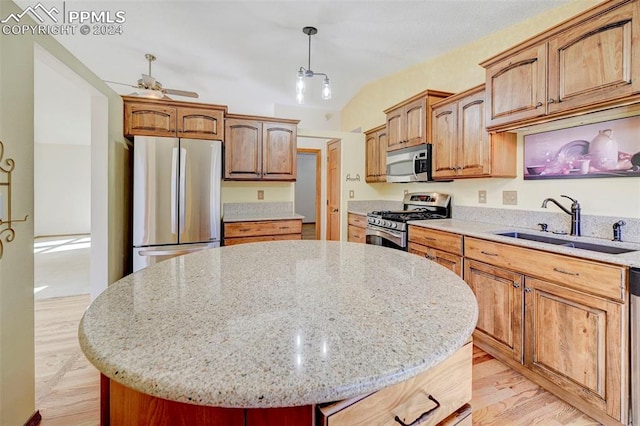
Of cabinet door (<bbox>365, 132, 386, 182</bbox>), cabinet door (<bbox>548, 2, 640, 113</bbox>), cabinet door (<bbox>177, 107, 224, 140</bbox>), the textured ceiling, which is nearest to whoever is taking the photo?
cabinet door (<bbox>548, 2, 640, 113</bbox>)

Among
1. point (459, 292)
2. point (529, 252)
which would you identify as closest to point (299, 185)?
point (529, 252)

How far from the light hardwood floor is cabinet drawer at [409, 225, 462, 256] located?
796 millimetres

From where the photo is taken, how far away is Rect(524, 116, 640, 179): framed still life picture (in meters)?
1.83

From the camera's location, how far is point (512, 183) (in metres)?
2.61

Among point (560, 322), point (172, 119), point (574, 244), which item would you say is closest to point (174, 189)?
point (172, 119)

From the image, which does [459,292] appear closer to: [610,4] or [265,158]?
[610,4]

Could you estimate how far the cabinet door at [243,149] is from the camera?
3.49 meters

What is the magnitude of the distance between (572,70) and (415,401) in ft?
7.05

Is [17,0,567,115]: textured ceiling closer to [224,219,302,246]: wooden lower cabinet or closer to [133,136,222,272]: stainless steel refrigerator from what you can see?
[133,136,222,272]: stainless steel refrigerator

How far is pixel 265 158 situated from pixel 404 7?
2.08 metres

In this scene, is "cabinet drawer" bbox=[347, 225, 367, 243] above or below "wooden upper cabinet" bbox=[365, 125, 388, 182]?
below

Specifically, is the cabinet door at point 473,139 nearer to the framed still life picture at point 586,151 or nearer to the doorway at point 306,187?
the framed still life picture at point 586,151

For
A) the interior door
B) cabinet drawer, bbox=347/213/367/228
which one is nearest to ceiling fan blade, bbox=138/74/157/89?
the interior door

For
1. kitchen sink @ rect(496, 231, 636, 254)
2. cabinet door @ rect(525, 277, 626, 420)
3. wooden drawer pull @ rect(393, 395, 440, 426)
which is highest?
kitchen sink @ rect(496, 231, 636, 254)
